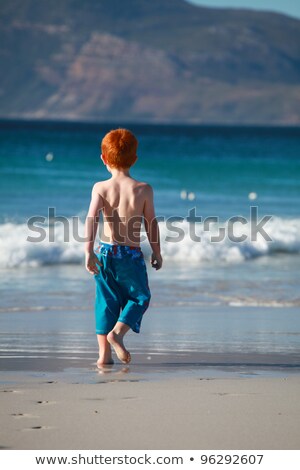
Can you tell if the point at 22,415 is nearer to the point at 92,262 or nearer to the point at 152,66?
the point at 92,262

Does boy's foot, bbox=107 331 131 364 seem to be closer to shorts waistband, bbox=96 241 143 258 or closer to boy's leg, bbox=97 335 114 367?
boy's leg, bbox=97 335 114 367

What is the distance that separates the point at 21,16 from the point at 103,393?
195278 mm

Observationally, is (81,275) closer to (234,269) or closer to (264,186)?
(234,269)

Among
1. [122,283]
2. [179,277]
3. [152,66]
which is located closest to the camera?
[122,283]

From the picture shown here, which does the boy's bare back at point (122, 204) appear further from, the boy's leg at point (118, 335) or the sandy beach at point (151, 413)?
the sandy beach at point (151, 413)

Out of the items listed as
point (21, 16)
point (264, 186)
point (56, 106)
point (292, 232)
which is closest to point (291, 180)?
point (264, 186)

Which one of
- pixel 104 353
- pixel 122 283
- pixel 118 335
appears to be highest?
pixel 122 283

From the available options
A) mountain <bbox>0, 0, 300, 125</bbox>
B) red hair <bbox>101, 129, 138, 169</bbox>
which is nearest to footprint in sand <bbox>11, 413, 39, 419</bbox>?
red hair <bbox>101, 129, 138, 169</bbox>

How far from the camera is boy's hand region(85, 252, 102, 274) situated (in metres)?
5.41

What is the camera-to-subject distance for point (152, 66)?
516ft

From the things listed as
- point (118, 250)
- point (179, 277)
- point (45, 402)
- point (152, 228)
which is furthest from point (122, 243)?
point (179, 277)

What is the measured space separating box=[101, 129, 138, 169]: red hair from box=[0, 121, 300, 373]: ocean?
44.8 inches

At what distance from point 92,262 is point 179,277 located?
4958mm
